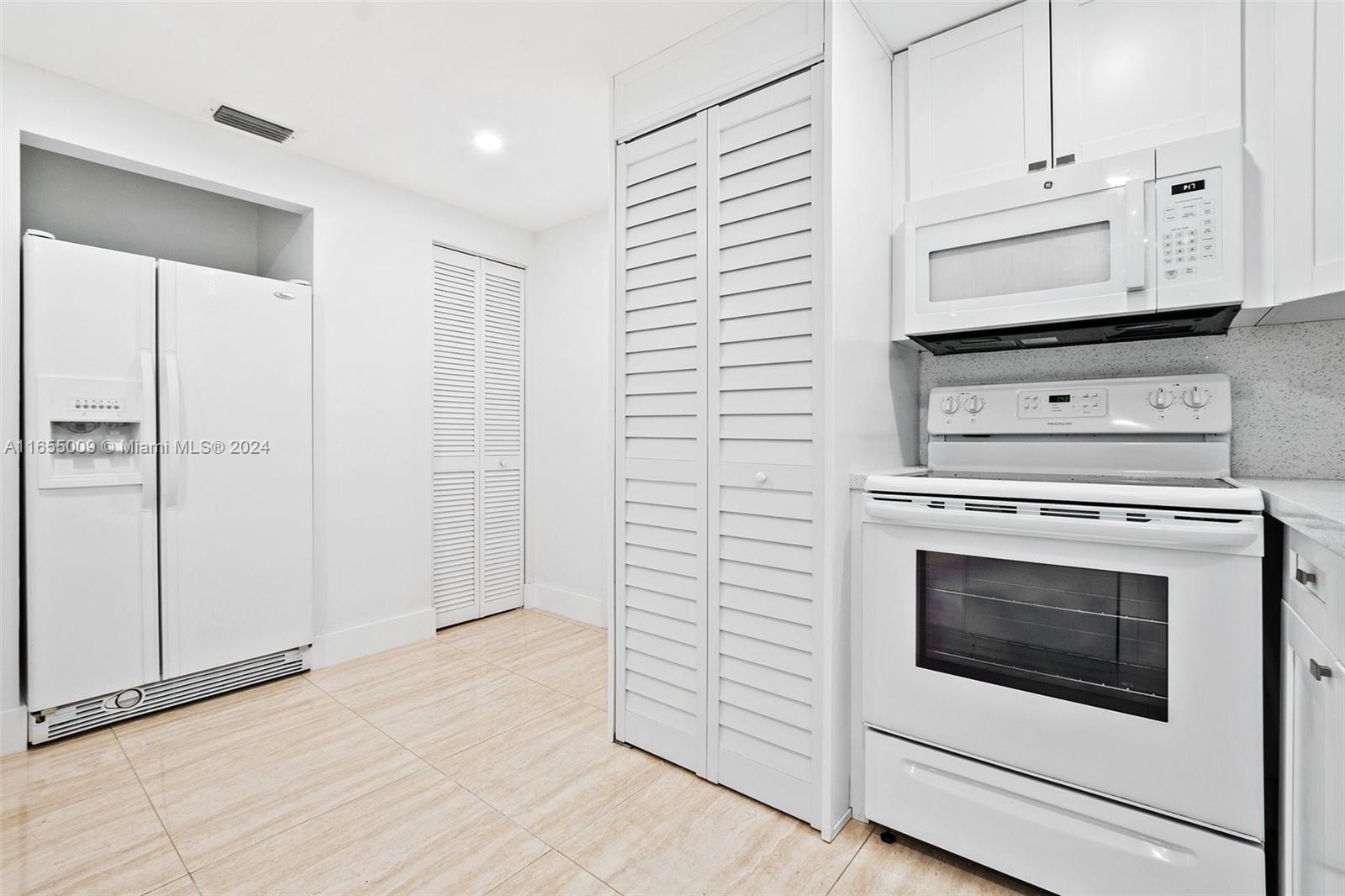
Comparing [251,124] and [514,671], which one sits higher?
[251,124]

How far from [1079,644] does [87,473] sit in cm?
332

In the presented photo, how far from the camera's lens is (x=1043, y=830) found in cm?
143

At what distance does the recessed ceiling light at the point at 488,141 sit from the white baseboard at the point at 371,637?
244 cm

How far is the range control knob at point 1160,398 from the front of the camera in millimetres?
1708

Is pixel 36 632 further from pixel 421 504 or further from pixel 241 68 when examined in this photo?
pixel 241 68

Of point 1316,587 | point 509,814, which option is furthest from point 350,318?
point 1316,587

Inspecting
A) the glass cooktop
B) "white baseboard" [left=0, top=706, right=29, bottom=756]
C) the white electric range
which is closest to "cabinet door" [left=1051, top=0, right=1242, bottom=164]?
the white electric range

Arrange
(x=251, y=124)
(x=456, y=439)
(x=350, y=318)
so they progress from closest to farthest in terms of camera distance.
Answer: (x=251, y=124) < (x=350, y=318) < (x=456, y=439)

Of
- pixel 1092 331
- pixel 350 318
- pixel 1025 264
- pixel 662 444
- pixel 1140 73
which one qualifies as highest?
pixel 1140 73

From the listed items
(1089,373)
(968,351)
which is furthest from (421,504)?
(1089,373)

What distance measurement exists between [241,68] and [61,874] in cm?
261

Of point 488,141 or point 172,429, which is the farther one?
point 488,141

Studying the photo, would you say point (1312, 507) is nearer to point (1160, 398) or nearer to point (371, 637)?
point (1160, 398)

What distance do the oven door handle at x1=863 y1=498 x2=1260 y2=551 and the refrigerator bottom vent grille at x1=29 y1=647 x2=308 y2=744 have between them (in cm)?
278
